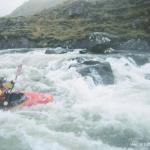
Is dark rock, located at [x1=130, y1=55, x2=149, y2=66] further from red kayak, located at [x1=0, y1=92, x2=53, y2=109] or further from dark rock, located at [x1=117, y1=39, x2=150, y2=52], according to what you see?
red kayak, located at [x1=0, y1=92, x2=53, y2=109]

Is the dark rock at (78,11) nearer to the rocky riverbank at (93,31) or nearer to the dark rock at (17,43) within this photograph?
the rocky riverbank at (93,31)

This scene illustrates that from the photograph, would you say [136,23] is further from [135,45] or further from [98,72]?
[98,72]

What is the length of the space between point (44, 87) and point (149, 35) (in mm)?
21190

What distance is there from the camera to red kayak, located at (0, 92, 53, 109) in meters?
17.9

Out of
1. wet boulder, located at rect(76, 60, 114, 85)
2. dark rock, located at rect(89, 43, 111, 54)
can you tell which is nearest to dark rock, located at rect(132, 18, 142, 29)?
dark rock, located at rect(89, 43, 111, 54)

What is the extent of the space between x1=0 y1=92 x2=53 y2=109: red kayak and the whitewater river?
357 mm

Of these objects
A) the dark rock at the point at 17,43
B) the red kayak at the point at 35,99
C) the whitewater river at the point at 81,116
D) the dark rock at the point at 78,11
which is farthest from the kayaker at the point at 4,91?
the dark rock at the point at 78,11

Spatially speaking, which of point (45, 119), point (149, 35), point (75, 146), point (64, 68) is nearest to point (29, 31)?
point (149, 35)

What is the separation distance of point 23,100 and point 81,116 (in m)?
3.30

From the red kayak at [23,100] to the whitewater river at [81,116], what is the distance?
14.1 inches

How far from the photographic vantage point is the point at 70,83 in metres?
24.2

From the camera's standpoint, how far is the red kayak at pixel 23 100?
17.9 meters

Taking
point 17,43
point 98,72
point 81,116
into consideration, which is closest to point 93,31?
point 17,43

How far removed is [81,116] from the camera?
57.0 feet
